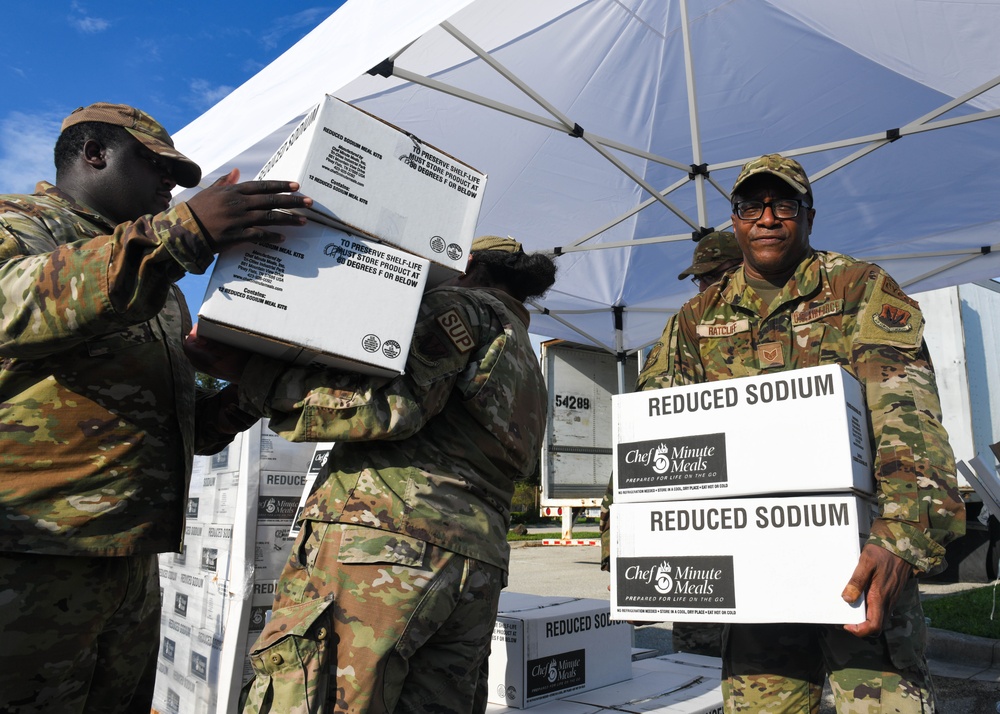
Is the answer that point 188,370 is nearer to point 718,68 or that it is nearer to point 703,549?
point 703,549

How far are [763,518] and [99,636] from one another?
157 cm

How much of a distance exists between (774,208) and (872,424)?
638 millimetres

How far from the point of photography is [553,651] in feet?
9.69

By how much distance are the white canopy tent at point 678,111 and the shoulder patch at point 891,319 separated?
2.16m

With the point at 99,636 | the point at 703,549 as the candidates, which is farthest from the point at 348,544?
the point at 703,549

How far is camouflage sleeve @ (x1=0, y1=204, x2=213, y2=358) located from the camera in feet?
4.88

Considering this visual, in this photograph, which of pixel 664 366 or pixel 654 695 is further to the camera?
pixel 654 695

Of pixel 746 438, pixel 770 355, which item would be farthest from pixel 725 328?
pixel 746 438

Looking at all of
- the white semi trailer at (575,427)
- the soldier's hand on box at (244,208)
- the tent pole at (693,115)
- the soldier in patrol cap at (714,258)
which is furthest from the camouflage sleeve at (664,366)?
the white semi trailer at (575,427)

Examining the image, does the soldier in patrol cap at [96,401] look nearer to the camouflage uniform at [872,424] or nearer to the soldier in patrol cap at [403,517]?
the soldier in patrol cap at [403,517]

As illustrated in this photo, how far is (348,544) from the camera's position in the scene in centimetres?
164

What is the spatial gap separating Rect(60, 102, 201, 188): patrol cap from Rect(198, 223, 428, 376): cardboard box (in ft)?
1.63

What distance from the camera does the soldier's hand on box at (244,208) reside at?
153 centimetres

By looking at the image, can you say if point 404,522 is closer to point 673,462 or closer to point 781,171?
point 673,462
